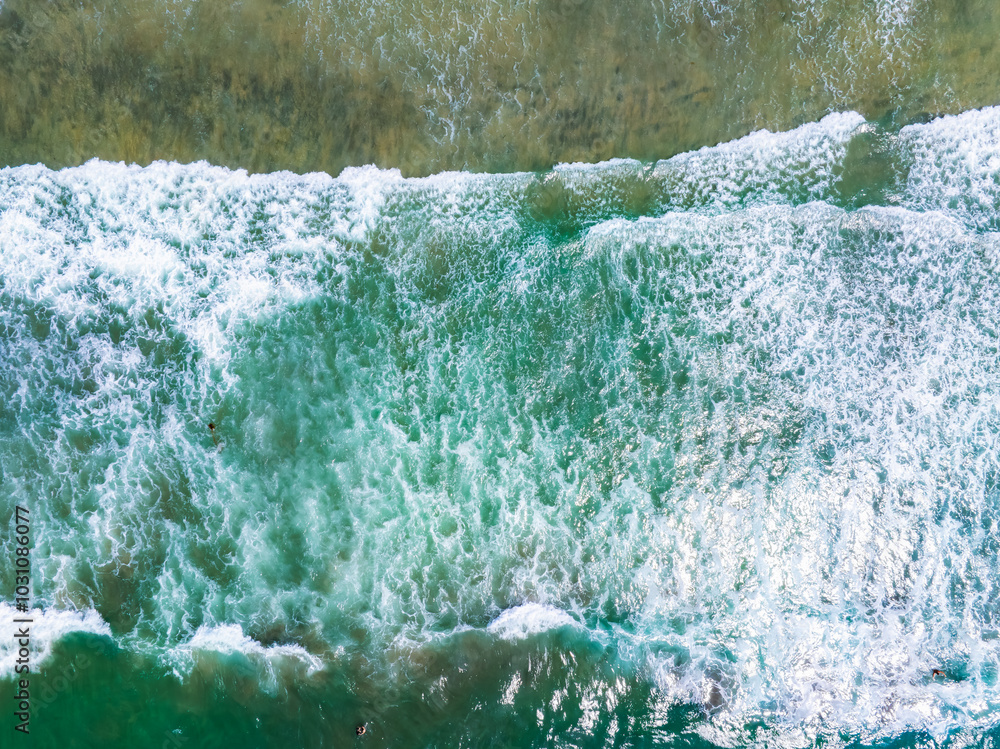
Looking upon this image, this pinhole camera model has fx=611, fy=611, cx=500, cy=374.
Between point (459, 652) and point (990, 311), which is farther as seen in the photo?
point (990, 311)

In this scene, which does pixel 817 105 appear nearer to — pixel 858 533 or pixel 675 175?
pixel 675 175

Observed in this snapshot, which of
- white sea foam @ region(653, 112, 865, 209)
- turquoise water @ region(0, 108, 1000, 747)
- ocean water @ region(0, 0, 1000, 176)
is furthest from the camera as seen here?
white sea foam @ region(653, 112, 865, 209)

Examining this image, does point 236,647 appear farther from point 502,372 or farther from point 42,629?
point 502,372

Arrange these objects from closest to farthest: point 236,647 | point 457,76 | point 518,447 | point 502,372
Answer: point 236,647 → point 518,447 → point 502,372 → point 457,76

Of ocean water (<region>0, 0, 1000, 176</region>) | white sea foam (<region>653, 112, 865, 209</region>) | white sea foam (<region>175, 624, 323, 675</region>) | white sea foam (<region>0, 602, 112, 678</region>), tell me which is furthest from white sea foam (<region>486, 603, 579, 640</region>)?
ocean water (<region>0, 0, 1000, 176</region>)

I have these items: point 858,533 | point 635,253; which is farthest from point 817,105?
point 858,533

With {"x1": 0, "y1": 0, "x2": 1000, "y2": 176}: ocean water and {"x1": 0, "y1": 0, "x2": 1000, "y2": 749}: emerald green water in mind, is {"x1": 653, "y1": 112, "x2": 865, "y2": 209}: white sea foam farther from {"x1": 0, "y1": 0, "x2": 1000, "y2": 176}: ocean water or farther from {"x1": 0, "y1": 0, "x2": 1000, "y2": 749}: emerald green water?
{"x1": 0, "y1": 0, "x2": 1000, "y2": 176}: ocean water

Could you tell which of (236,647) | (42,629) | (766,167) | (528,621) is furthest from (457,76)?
(42,629)

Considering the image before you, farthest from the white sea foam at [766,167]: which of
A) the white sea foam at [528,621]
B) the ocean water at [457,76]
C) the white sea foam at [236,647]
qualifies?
the white sea foam at [236,647]

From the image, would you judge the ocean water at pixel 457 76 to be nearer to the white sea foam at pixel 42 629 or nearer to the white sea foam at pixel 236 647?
the white sea foam at pixel 42 629
